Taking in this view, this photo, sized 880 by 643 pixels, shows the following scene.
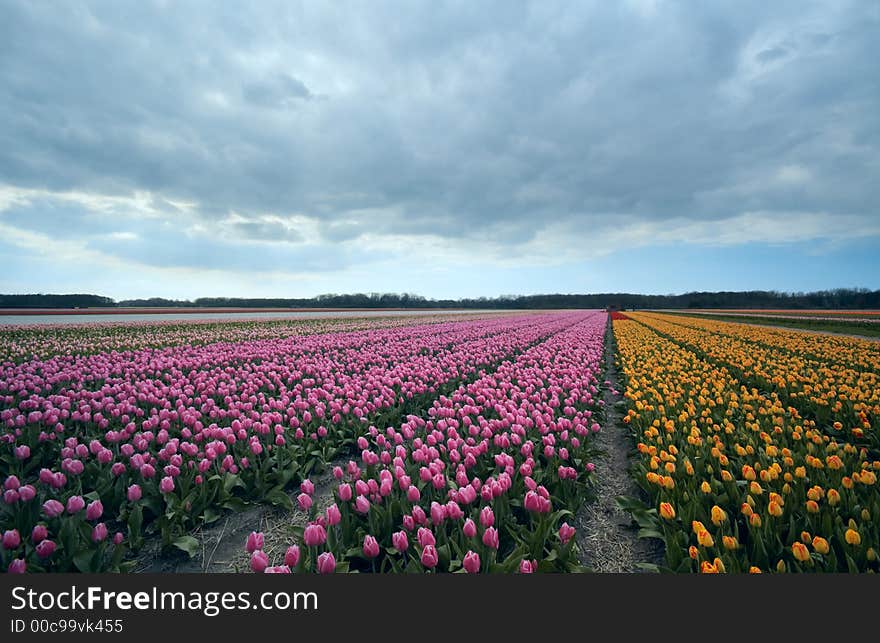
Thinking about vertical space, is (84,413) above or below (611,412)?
above

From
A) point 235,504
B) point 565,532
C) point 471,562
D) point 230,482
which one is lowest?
point 235,504

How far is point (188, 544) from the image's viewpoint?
121 inches

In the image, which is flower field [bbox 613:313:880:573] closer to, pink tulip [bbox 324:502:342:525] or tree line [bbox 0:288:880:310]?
pink tulip [bbox 324:502:342:525]

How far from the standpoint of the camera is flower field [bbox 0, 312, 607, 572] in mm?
2689

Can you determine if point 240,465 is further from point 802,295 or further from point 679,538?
point 802,295

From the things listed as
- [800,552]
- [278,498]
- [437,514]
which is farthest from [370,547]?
[800,552]

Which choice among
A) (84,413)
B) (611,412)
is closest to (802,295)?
(611,412)

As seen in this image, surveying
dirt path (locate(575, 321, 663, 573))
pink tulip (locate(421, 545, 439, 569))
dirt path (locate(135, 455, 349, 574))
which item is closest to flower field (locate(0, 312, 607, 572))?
pink tulip (locate(421, 545, 439, 569))

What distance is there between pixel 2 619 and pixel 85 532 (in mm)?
796

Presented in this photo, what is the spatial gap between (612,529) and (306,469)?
10.3 feet

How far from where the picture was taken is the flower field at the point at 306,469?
8.82 ft

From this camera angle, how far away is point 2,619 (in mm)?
2068

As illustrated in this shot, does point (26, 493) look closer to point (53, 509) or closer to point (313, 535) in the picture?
point (53, 509)

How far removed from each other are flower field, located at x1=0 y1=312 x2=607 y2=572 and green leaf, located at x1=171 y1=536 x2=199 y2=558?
16mm
